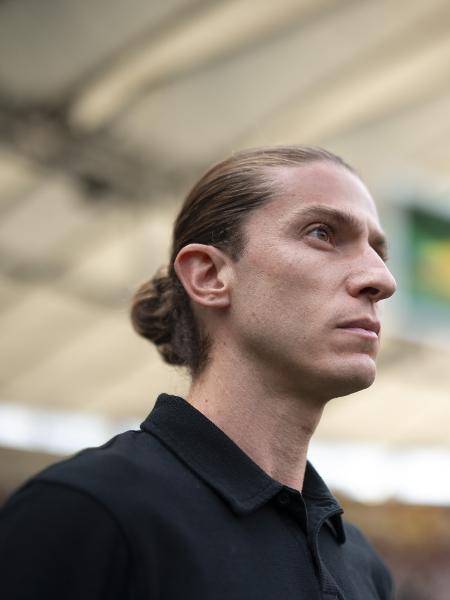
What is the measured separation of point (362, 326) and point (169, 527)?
1.72 feet

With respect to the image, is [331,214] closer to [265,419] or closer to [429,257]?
[265,419]

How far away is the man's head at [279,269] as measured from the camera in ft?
5.50

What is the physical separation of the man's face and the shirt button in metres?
0.19

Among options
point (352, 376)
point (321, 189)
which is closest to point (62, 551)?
point (352, 376)

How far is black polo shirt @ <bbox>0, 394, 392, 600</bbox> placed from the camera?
1295 millimetres

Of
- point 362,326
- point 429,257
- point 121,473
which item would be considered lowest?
point 121,473

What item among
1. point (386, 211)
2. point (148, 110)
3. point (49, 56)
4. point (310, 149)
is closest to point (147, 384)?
point (148, 110)

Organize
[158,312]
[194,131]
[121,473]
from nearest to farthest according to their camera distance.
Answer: [121,473] < [158,312] < [194,131]

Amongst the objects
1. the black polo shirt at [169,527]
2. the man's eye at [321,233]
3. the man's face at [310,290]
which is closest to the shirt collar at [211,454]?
the black polo shirt at [169,527]

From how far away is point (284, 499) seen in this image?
157 cm

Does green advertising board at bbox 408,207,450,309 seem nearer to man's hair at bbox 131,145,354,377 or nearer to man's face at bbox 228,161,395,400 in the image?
man's hair at bbox 131,145,354,377

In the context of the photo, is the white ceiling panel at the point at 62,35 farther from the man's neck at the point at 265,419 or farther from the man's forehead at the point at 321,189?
the man's neck at the point at 265,419

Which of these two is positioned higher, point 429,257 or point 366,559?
point 429,257

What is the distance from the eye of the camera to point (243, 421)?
1.68 meters
